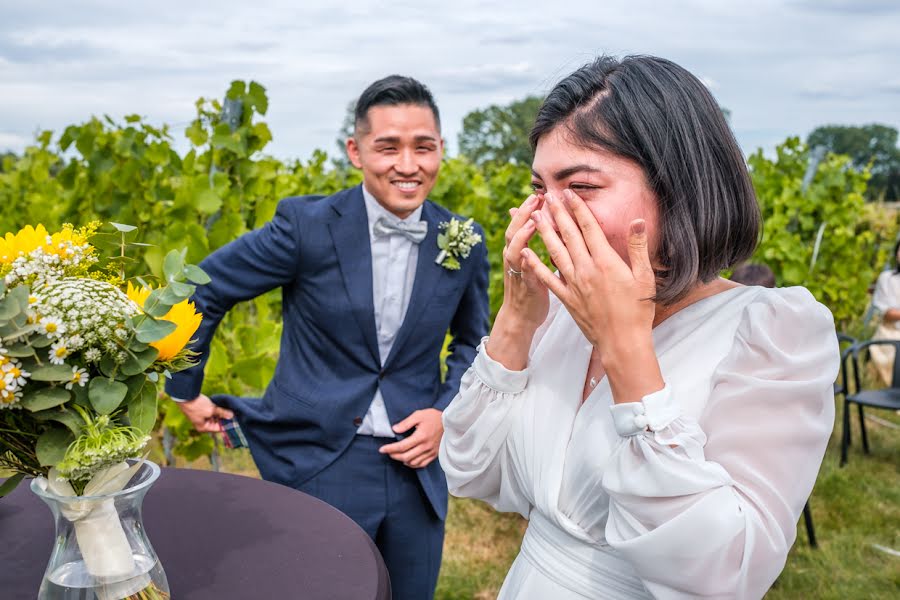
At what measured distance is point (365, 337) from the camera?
2.49 metres

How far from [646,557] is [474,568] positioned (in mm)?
2965

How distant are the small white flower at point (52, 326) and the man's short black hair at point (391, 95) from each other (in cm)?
162

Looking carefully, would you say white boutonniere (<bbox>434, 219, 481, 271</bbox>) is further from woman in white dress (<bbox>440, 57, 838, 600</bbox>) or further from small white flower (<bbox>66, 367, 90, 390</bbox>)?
small white flower (<bbox>66, 367, 90, 390</bbox>)

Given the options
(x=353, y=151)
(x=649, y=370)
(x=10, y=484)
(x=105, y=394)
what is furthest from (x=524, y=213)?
(x=353, y=151)

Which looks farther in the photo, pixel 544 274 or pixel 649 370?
pixel 544 274

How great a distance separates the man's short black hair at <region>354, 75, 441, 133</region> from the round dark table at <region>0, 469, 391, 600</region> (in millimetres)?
1286

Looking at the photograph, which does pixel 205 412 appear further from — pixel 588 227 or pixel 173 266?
pixel 588 227

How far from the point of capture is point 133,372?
1.22 metres

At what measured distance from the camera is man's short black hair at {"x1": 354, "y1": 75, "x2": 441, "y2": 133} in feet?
8.39

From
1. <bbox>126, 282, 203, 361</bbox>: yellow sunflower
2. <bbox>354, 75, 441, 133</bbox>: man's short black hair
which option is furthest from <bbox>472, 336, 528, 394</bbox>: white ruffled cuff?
<bbox>354, 75, 441, 133</bbox>: man's short black hair

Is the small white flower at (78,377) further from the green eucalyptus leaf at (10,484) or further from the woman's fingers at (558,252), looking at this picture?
the woman's fingers at (558,252)

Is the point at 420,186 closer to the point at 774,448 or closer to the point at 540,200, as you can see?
the point at 540,200

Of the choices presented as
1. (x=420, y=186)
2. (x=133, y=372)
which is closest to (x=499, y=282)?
(x=420, y=186)

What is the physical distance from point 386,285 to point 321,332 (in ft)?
0.87
